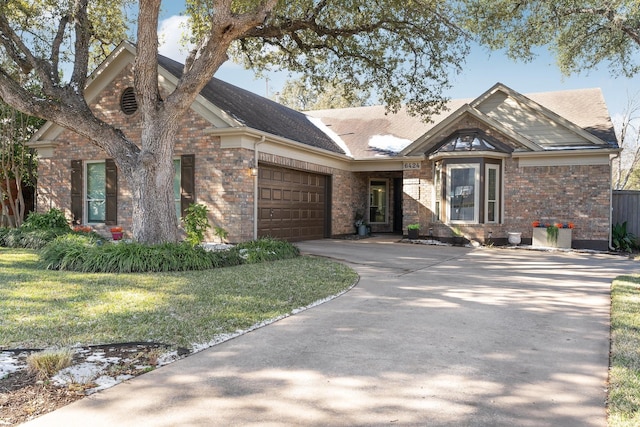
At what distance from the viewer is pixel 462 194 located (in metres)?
15.1

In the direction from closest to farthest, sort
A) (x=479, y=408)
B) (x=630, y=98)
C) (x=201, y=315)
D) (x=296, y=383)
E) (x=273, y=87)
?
(x=479, y=408)
(x=296, y=383)
(x=201, y=315)
(x=630, y=98)
(x=273, y=87)

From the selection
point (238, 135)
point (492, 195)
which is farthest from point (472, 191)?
point (238, 135)

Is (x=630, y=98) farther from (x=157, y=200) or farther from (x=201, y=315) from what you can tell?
(x=201, y=315)

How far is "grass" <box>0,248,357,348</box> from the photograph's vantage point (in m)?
4.53

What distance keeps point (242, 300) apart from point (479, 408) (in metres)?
3.56

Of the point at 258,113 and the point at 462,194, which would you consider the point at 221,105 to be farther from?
the point at 462,194

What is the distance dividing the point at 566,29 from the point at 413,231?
291 inches

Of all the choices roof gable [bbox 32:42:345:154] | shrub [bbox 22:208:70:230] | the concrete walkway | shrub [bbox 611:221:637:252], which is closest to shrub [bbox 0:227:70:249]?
shrub [bbox 22:208:70:230]

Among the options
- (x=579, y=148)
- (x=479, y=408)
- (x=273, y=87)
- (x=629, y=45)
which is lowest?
(x=479, y=408)

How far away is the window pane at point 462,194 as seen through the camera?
1494 cm

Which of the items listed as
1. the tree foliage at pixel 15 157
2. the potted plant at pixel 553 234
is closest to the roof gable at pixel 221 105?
the tree foliage at pixel 15 157

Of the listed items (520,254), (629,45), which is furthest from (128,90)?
(629,45)

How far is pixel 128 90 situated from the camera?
13.8 m

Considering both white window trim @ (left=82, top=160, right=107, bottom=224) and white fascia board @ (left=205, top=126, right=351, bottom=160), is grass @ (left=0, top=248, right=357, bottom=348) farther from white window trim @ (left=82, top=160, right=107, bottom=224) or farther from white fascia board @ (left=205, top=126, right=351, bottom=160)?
white window trim @ (left=82, top=160, right=107, bottom=224)
